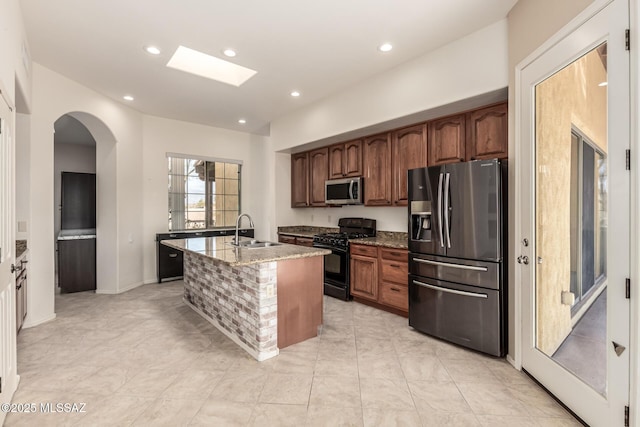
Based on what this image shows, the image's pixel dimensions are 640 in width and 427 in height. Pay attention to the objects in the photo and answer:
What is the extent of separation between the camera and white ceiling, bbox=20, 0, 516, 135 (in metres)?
2.45

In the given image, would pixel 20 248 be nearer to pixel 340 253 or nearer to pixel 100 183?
pixel 100 183

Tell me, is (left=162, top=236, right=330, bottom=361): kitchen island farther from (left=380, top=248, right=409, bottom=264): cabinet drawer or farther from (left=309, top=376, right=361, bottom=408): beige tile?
(left=380, top=248, right=409, bottom=264): cabinet drawer

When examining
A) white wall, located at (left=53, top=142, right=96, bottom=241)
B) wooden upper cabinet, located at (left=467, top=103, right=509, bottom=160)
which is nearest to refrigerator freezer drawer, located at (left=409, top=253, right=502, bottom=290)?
wooden upper cabinet, located at (left=467, top=103, right=509, bottom=160)

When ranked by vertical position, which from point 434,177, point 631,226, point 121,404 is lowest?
point 121,404

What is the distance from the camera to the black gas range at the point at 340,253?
4230 mm

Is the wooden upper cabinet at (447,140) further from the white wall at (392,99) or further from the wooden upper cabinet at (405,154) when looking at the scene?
the white wall at (392,99)

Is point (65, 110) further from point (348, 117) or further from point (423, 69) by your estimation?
point (423, 69)

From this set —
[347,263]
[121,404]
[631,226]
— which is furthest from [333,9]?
[121,404]

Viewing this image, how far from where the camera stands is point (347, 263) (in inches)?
165

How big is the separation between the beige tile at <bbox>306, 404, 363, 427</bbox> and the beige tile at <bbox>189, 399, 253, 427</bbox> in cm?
39

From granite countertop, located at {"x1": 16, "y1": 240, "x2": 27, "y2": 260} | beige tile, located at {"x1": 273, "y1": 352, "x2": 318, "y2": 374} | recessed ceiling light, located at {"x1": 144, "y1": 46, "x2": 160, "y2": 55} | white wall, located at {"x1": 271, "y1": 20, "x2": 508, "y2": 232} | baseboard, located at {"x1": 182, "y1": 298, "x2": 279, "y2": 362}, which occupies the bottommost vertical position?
beige tile, located at {"x1": 273, "y1": 352, "x2": 318, "y2": 374}

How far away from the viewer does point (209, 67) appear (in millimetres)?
3736

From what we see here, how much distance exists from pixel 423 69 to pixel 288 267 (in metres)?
2.51

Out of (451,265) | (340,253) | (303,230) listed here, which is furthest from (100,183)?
(451,265)
